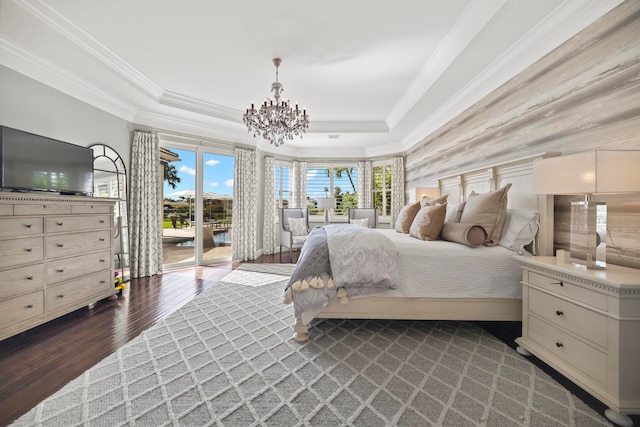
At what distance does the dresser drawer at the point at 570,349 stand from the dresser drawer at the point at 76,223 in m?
4.05

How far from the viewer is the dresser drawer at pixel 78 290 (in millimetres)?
2303

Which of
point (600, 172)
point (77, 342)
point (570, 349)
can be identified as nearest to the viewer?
point (600, 172)

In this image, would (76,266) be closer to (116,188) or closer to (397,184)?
(116,188)

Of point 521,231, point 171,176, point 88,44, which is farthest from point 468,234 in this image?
→ point 171,176

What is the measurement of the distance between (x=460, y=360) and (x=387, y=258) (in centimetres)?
85

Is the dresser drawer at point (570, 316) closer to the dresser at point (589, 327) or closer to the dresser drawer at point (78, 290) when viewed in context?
the dresser at point (589, 327)

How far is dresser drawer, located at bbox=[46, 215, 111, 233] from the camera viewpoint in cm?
232

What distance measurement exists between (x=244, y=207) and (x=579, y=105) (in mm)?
4923

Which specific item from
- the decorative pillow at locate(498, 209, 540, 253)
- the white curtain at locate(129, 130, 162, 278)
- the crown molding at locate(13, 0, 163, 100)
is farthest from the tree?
the decorative pillow at locate(498, 209, 540, 253)

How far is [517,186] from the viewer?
246 cm

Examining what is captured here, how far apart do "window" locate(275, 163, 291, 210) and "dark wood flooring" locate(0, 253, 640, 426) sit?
132 inches

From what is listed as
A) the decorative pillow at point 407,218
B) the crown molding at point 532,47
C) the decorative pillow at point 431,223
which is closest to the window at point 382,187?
the crown molding at point 532,47

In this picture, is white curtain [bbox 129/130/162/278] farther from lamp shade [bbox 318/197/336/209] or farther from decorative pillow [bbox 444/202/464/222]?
decorative pillow [bbox 444/202/464/222]

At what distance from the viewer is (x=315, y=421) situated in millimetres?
1269
